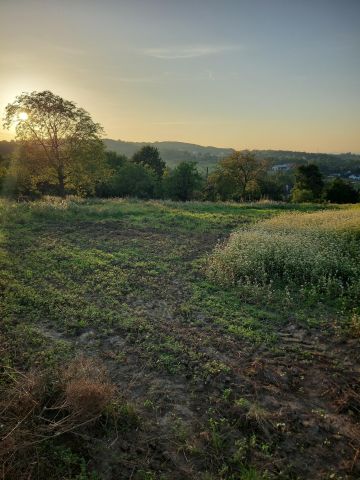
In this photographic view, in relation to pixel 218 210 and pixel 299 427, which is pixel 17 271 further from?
pixel 218 210

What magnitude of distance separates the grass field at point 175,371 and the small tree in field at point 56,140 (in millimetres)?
20022

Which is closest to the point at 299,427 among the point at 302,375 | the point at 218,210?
the point at 302,375

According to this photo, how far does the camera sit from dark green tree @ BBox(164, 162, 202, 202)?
161ft

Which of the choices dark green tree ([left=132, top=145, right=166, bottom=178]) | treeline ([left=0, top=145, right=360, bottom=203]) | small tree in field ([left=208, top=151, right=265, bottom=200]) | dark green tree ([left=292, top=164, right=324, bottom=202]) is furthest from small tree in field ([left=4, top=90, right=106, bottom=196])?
dark green tree ([left=292, top=164, right=324, bottom=202])

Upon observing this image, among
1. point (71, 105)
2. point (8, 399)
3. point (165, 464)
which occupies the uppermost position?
point (71, 105)

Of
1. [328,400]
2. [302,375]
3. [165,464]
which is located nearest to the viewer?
[165,464]

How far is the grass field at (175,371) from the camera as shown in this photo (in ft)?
14.7

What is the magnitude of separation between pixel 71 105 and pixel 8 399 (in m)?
29.2

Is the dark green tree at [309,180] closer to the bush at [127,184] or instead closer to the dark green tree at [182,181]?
the dark green tree at [182,181]

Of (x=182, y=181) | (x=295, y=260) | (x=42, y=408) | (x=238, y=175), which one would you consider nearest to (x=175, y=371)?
(x=42, y=408)

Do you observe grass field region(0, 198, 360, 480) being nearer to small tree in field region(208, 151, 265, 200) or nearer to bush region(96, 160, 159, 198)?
bush region(96, 160, 159, 198)

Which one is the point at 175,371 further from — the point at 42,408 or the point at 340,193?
the point at 340,193

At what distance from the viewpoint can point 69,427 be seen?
4.71m

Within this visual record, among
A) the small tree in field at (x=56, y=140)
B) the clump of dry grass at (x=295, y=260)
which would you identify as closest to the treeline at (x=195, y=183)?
the small tree in field at (x=56, y=140)
